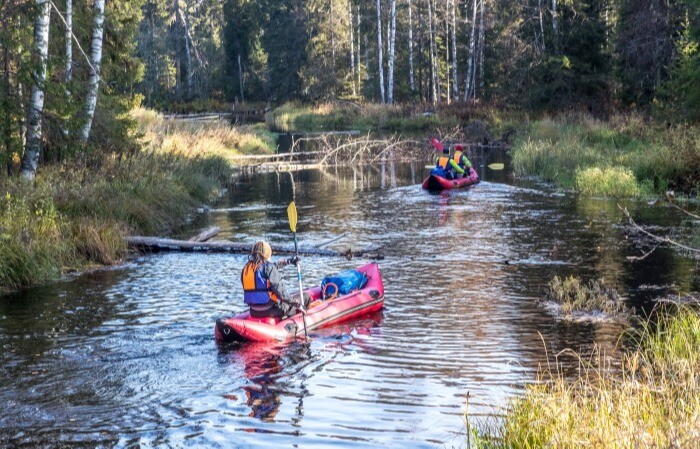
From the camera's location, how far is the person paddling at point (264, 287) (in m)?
9.78

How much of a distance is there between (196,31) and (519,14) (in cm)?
5211

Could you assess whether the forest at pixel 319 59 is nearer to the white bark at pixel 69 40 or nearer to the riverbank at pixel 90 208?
the white bark at pixel 69 40

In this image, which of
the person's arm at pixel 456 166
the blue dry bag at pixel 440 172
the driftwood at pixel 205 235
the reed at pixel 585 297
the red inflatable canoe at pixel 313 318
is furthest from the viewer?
the blue dry bag at pixel 440 172

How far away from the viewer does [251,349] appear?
31.4 ft

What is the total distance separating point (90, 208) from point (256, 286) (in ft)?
21.6

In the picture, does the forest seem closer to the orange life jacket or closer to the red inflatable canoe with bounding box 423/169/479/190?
the red inflatable canoe with bounding box 423/169/479/190

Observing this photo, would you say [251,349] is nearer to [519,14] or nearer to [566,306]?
[566,306]

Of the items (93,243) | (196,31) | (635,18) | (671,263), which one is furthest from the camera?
(196,31)

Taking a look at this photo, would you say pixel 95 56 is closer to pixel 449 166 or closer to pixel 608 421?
pixel 449 166

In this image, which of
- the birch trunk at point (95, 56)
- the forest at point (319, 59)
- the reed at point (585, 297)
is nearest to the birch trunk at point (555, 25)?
the forest at point (319, 59)

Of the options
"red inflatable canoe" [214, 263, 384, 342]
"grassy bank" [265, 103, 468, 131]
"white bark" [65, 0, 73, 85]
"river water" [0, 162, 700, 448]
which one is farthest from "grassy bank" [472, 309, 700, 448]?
"grassy bank" [265, 103, 468, 131]

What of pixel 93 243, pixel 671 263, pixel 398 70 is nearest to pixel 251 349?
pixel 93 243

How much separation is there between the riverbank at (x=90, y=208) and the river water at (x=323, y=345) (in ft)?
1.58

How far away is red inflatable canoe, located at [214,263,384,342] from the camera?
9594 mm
